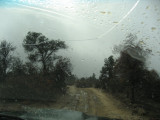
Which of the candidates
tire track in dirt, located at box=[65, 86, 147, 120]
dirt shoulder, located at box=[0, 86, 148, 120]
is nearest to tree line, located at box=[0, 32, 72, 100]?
dirt shoulder, located at box=[0, 86, 148, 120]

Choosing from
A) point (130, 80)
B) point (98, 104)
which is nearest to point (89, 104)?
point (98, 104)

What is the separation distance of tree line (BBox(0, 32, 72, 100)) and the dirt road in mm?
353

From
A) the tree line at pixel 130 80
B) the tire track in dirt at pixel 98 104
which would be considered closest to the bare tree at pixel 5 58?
the tire track in dirt at pixel 98 104

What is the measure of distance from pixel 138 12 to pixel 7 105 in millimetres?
5769

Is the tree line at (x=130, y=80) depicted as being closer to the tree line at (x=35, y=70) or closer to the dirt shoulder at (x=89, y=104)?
the dirt shoulder at (x=89, y=104)

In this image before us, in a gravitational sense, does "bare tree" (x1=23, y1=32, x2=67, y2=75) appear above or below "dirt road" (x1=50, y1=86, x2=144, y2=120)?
above

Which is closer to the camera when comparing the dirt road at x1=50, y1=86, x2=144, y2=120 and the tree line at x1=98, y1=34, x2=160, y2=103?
the dirt road at x1=50, y1=86, x2=144, y2=120

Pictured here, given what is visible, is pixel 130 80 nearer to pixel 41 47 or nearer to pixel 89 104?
pixel 89 104

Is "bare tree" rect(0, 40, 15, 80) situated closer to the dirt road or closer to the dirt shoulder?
the dirt shoulder

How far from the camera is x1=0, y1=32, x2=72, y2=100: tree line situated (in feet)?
18.3

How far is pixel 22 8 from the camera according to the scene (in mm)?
8117

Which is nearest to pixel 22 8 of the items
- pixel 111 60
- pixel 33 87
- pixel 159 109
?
pixel 33 87

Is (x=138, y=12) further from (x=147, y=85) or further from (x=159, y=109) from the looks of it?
(x=159, y=109)

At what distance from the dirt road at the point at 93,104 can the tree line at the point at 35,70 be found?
353 mm
